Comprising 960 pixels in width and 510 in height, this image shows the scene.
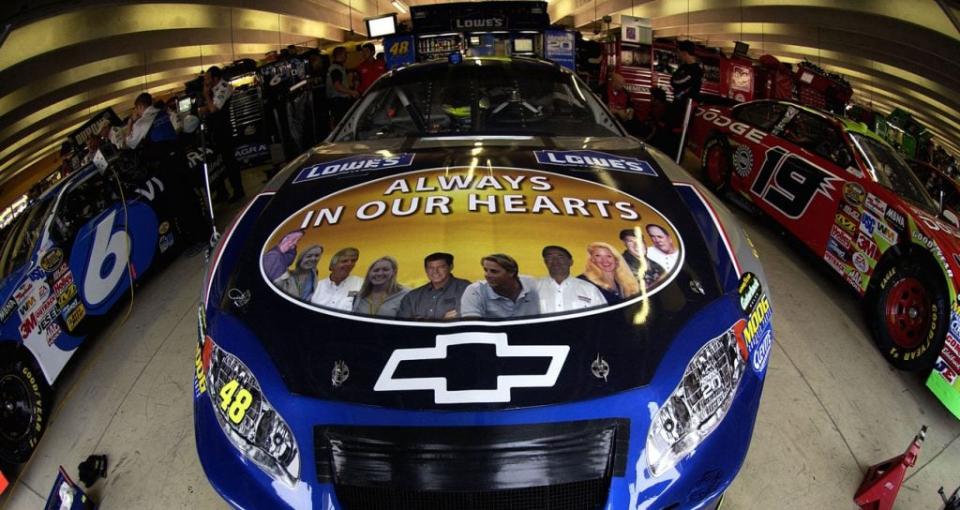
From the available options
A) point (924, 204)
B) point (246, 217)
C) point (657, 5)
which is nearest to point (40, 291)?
point (246, 217)

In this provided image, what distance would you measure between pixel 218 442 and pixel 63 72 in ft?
13.9

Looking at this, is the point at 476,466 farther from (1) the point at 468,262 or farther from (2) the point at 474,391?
(1) the point at 468,262

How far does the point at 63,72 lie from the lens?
4477 mm

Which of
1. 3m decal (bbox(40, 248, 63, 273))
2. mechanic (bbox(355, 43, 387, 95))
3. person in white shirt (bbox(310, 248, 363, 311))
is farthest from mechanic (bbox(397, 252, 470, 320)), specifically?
mechanic (bbox(355, 43, 387, 95))

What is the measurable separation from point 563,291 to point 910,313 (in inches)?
96.8

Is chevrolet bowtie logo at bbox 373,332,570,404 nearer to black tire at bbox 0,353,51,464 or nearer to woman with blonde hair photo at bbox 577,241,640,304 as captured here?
woman with blonde hair photo at bbox 577,241,640,304

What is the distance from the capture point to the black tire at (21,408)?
2494 mm

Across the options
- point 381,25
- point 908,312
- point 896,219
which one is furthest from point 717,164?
point 381,25

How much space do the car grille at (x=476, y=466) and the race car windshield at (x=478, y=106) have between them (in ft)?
5.54

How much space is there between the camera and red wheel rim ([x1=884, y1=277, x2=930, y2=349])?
2963 millimetres

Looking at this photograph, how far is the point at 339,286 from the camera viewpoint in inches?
66.4

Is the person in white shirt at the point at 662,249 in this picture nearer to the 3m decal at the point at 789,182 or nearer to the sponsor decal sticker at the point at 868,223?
the sponsor decal sticker at the point at 868,223

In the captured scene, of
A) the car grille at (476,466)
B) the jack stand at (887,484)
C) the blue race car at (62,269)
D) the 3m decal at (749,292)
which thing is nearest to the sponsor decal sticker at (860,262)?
the jack stand at (887,484)

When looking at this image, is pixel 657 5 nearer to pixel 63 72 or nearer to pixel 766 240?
Answer: pixel 766 240
